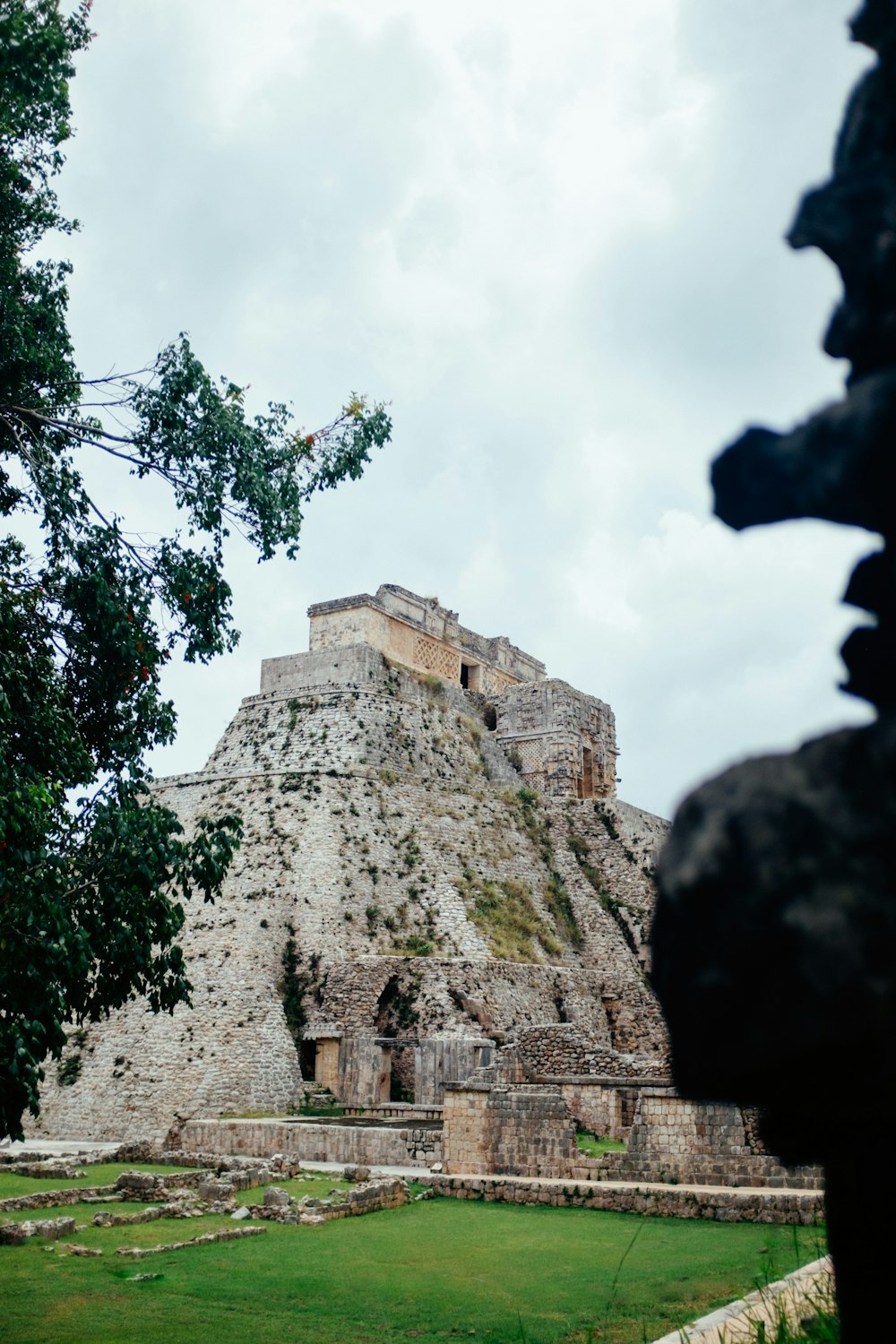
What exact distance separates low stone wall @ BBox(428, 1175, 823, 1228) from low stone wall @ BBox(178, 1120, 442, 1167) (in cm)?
261

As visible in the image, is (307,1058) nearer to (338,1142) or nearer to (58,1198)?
(338,1142)

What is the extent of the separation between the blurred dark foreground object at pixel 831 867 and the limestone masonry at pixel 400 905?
12.3 m

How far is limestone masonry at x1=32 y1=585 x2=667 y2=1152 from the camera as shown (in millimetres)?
20688

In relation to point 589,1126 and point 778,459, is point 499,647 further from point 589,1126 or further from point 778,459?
point 778,459

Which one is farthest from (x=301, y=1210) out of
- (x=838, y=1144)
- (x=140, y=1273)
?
(x=838, y=1144)

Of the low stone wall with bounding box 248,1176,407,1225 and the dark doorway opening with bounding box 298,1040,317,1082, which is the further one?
the dark doorway opening with bounding box 298,1040,317,1082

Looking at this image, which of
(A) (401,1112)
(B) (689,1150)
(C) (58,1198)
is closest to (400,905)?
(A) (401,1112)

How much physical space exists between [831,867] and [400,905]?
85.3 ft

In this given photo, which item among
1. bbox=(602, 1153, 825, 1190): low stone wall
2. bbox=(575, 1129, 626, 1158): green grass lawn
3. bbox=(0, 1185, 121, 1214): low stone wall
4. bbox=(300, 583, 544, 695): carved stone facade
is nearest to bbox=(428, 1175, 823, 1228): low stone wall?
bbox=(602, 1153, 825, 1190): low stone wall

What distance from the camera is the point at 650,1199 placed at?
36.4 feet

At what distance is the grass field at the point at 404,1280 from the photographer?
6848mm

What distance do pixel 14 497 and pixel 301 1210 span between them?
7.56 metres

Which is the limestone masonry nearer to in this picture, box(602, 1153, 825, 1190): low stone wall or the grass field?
box(602, 1153, 825, 1190): low stone wall

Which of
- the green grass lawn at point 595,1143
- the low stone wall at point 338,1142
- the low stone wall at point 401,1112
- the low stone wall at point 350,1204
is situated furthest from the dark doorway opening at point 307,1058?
the low stone wall at point 350,1204
